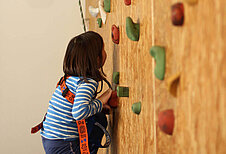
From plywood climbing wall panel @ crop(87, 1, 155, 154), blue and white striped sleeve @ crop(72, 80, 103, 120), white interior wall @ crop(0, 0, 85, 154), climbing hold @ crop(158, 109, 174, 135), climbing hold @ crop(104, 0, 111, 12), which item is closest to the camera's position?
climbing hold @ crop(158, 109, 174, 135)

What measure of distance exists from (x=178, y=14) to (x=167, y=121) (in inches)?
6.4

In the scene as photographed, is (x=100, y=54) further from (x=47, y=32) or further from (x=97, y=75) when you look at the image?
(x=47, y=32)

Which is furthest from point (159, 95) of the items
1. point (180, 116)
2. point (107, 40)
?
point (107, 40)

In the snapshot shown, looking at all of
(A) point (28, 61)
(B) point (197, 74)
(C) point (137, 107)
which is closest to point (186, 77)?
(B) point (197, 74)

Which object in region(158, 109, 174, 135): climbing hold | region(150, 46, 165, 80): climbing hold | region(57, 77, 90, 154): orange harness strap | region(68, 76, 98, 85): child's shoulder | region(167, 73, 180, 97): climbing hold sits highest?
region(150, 46, 165, 80): climbing hold

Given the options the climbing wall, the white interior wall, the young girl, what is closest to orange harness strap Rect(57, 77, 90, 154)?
the young girl

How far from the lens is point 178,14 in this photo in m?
0.40

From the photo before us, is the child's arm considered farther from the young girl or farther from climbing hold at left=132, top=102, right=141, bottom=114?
climbing hold at left=132, top=102, right=141, bottom=114

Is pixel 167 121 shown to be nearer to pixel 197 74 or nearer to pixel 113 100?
pixel 197 74

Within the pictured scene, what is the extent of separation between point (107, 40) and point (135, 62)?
0.41 meters

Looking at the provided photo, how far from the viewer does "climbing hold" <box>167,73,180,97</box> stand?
1.35 feet

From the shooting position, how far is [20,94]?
1.66 meters

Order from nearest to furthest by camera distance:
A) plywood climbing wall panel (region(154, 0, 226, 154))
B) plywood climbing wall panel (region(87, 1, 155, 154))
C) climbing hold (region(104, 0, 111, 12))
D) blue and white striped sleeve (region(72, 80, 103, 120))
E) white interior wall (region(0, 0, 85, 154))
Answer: plywood climbing wall panel (region(154, 0, 226, 154)) < plywood climbing wall panel (region(87, 1, 155, 154)) < blue and white striped sleeve (region(72, 80, 103, 120)) < climbing hold (region(104, 0, 111, 12)) < white interior wall (region(0, 0, 85, 154))

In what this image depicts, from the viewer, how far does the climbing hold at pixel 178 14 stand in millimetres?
400
